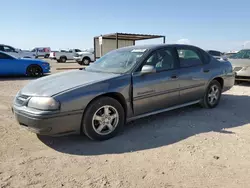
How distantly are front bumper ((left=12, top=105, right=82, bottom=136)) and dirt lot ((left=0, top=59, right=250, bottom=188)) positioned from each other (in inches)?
11.9

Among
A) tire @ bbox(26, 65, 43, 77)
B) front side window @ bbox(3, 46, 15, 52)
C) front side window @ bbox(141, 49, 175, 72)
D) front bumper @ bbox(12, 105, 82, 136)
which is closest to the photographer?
front bumper @ bbox(12, 105, 82, 136)

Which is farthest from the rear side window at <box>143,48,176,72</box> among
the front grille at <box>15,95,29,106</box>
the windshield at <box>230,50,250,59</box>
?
the windshield at <box>230,50,250,59</box>

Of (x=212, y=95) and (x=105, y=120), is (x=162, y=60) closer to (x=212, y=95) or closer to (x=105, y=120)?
(x=105, y=120)

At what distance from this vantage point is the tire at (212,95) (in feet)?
17.4

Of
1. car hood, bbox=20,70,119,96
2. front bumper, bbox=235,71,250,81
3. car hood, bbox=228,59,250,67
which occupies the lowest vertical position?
front bumper, bbox=235,71,250,81

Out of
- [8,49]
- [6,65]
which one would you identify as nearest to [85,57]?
[8,49]

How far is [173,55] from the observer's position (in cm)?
463

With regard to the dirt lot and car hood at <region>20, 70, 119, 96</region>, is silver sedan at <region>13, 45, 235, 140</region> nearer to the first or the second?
car hood at <region>20, 70, 119, 96</region>

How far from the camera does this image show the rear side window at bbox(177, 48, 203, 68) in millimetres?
4749

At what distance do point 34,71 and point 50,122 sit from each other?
360 inches

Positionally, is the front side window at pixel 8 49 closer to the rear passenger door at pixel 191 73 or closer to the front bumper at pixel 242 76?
the front bumper at pixel 242 76

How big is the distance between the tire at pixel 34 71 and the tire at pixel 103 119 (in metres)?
8.92

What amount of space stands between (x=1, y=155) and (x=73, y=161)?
1.02 m

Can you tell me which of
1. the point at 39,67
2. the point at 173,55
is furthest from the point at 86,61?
the point at 173,55
